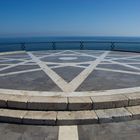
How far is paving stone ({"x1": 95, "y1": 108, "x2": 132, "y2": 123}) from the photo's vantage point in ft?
14.0

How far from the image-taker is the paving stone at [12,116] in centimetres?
425

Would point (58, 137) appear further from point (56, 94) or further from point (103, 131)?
point (56, 94)

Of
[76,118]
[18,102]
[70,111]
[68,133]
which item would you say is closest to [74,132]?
[68,133]

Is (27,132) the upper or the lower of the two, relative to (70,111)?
lower

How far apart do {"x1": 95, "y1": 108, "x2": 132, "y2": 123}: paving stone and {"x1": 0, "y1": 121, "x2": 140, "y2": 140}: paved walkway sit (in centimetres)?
12

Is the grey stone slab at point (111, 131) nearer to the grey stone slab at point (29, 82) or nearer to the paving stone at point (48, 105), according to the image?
the paving stone at point (48, 105)

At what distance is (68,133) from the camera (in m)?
3.85

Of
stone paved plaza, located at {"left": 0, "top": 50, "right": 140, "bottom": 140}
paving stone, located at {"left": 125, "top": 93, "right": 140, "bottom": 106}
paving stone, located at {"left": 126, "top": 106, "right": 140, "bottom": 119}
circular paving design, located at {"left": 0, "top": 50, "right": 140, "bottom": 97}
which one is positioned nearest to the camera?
stone paved plaza, located at {"left": 0, "top": 50, "right": 140, "bottom": 140}

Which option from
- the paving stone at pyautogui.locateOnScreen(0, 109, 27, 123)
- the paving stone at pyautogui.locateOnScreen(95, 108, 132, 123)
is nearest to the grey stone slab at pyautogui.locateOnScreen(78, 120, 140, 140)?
the paving stone at pyautogui.locateOnScreen(95, 108, 132, 123)

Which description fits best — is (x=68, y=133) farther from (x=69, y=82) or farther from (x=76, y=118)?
(x=69, y=82)

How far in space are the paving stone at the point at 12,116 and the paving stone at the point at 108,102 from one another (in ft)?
5.54

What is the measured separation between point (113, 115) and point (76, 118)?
0.83 meters

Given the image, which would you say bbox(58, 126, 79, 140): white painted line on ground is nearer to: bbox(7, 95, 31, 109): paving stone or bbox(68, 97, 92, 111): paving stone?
bbox(68, 97, 92, 111): paving stone

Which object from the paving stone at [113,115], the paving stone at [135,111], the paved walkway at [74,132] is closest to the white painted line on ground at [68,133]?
the paved walkway at [74,132]
